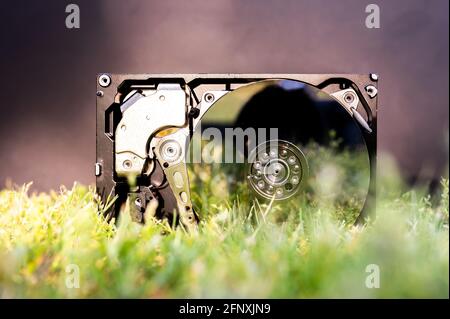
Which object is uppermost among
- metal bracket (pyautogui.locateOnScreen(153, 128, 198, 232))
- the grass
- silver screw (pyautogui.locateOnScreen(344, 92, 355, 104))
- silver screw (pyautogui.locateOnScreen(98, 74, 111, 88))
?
silver screw (pyautogui.locateOnScreen(98, 74, 111, 88))

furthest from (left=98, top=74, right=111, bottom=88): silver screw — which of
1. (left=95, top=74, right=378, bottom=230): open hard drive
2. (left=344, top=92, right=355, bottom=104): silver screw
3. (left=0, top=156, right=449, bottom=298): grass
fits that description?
(left=344, top=92, right=355, bottom=104): silver screw

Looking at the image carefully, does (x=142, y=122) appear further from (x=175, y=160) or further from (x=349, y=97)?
(x=349, y=97)

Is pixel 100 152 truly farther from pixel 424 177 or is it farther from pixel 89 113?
pixel 424 177

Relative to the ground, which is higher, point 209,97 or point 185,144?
point 209,97

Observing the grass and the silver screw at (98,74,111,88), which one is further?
the silver screw at (98,74,111,88)

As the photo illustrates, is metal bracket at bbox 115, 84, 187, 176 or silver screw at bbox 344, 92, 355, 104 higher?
silver screw at bbox 344, 92, 355, 104

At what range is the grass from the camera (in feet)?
3.92

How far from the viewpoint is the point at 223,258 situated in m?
1.38

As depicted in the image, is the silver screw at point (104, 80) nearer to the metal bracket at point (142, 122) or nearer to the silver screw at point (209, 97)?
the metal bracket at point (142, 122)

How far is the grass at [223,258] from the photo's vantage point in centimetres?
120

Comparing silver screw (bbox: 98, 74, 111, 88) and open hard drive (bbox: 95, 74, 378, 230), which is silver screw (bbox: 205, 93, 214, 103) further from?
silver screw (bbox: 98, 74, 111, 88)

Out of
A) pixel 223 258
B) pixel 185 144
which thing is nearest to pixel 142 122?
pixel 185 144

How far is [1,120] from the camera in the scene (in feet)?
7.77
